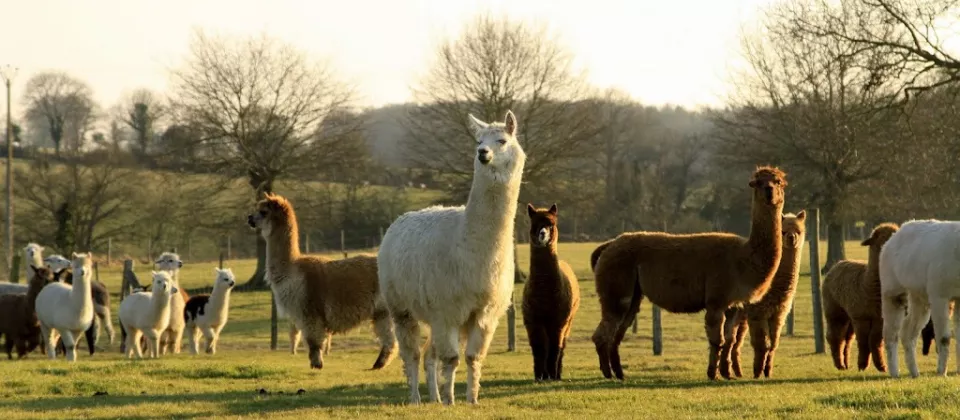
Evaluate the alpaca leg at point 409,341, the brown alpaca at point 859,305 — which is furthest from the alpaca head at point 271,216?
the brown alpaca at point 859,305

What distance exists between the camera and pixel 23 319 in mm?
19594

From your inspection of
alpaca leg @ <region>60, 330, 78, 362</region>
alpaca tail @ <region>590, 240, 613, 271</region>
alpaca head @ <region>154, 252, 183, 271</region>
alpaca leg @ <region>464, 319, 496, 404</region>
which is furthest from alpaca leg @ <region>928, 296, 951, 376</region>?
alpaca head @ <region>154, 252, 183, 271</region>

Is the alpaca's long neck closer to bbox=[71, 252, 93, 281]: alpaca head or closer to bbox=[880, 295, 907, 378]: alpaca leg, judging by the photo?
bbox=[880, 295, 907, 378]: alpaca leg

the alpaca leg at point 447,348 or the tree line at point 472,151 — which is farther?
the tree line at point 472,151

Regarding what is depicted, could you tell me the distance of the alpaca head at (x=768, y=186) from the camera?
12.1 meters

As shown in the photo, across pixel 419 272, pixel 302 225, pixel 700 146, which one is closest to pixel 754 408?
pixel 419 272

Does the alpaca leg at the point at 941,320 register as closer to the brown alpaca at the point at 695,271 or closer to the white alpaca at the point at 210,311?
the brown alpaca at the point at 695,271

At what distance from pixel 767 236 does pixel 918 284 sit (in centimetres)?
156

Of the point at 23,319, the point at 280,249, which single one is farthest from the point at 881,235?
the point at 23,319

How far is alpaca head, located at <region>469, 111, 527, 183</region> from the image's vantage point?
972 centimetres

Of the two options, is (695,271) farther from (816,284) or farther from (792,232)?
(816,284)

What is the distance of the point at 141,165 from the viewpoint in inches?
2290

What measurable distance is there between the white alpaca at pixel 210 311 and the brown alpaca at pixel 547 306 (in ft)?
29.5

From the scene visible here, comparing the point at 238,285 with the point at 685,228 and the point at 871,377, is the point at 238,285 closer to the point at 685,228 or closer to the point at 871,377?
the point at 685,228
